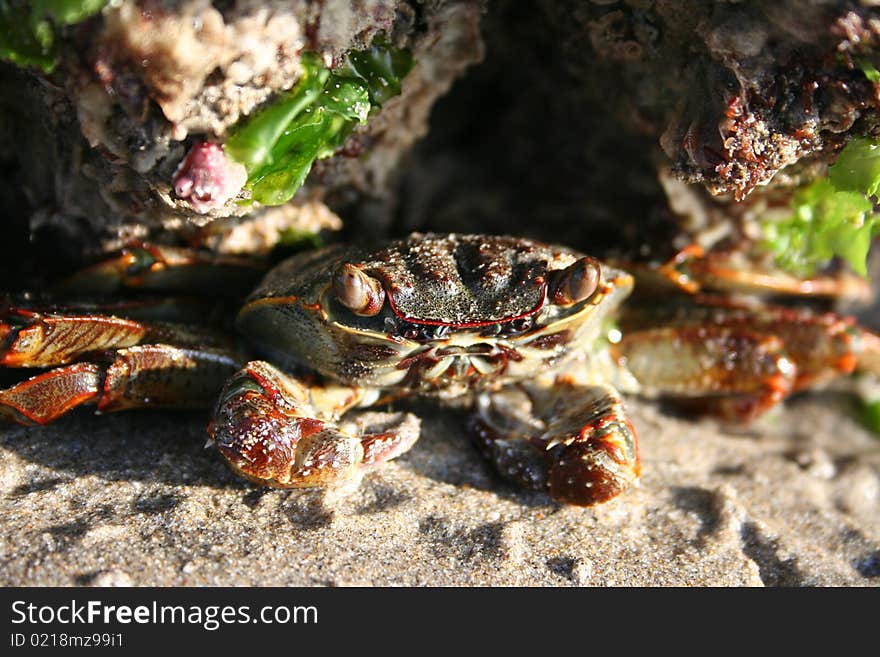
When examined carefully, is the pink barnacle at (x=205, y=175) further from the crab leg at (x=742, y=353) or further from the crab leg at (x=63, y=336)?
the crab leg at (x=742, y=353)

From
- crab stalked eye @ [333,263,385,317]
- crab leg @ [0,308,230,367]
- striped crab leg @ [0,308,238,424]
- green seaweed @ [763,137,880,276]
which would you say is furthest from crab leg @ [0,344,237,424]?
green seaweed @ [763,137,880,276]

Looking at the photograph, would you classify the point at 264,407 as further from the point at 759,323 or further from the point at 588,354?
the point at 759,323

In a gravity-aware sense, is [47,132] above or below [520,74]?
above

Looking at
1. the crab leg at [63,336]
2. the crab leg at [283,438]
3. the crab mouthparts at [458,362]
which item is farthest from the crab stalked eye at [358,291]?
the crab leg at [63,336]

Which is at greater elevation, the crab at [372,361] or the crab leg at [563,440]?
the crab at [372,361]

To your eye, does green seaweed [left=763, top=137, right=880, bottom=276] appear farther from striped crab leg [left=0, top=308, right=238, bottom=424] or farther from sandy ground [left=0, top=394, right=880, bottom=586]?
striped crab leg [left=0, top=308, right=238, bottom=424]

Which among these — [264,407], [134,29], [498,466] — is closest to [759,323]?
[498,466]
